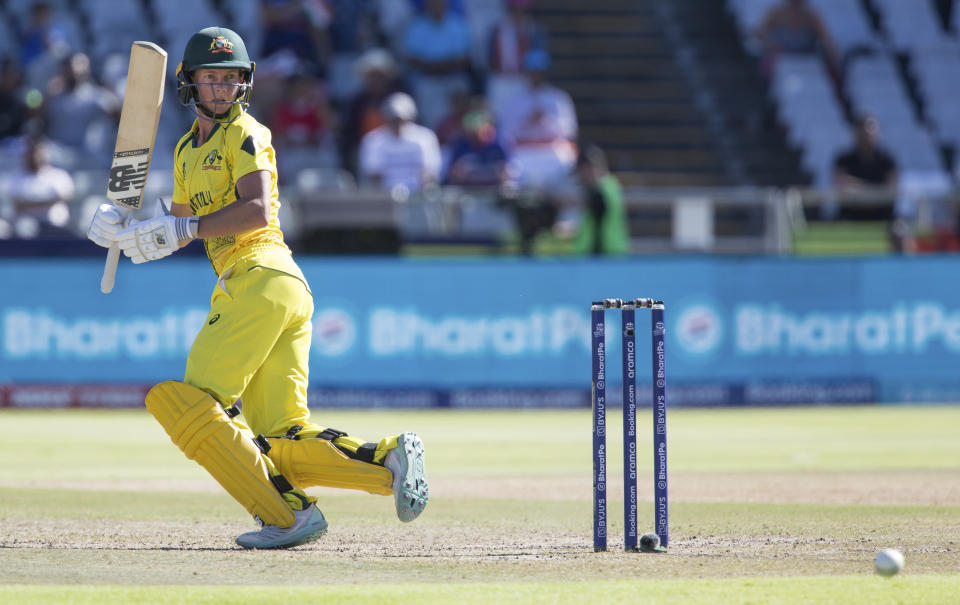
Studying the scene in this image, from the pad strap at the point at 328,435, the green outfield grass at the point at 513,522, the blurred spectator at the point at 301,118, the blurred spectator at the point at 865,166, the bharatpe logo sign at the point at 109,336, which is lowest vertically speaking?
the green outfield grass at the point at 513,522

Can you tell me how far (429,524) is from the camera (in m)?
7.50

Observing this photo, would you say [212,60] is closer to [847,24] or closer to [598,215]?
[598,215]

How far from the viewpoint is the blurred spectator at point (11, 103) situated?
1719 centimetres

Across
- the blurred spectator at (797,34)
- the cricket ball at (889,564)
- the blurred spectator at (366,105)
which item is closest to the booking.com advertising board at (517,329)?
the blurred spectator at (366,105)

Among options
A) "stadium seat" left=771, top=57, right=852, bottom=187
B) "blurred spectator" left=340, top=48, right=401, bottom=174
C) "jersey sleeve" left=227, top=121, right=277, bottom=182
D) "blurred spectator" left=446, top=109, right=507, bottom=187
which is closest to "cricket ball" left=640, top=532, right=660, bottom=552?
"jersey sleeve" left=227, top=121, right=277, bottom=182

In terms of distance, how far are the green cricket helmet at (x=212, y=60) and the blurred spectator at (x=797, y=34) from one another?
14.4 metres

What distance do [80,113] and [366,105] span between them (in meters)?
3.18

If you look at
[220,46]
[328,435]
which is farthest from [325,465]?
→ [220,46]

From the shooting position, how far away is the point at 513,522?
7.51m

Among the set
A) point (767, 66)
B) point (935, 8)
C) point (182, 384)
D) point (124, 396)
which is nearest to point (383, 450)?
point (182, 384)

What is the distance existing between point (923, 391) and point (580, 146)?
565 cm

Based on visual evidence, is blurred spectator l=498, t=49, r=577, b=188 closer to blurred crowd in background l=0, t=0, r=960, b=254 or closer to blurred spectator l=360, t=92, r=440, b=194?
blurred crowd in background l=0, t=0, r=960, b=254

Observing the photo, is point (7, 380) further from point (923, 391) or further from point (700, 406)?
point (923, 391)

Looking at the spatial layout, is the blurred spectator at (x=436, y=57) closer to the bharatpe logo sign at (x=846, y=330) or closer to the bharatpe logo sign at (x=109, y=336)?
the bharatpe logo sign at (x=109, y=336)
